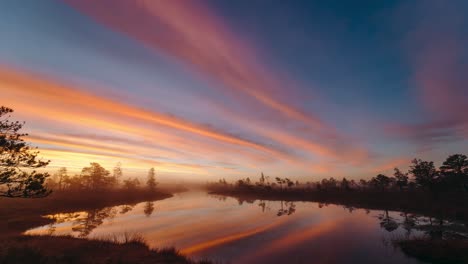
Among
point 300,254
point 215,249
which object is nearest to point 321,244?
point 300,254

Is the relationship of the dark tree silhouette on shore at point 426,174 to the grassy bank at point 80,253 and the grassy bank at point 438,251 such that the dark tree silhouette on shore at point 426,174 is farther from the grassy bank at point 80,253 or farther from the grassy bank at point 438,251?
the grassy bank at point 80,253

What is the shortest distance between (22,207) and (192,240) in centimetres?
5614

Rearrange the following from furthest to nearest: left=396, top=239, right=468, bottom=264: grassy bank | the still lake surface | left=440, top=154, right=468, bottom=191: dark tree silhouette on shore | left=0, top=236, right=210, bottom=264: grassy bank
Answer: left=440, top=154, right=468, bottom=191: dark tree silhouette on shore, the still lake surface, left=396, top=239, right=468, bottom=264: grassy bank, left=0, top=236, right=210, bottom=264: grassy bank

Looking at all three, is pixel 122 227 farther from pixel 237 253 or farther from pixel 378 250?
pixel 378 250

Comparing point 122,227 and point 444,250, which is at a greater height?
point 444,250

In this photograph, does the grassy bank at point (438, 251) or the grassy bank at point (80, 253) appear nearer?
the grassy bank at point (80, 253)

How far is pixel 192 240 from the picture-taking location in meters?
33.8

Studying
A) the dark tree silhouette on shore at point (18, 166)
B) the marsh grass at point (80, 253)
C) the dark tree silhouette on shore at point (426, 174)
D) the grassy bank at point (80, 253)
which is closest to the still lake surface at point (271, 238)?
the marsh grass at point (80, 253)

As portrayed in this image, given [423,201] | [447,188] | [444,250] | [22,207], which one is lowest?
[22,207]

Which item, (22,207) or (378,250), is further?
(22,207)

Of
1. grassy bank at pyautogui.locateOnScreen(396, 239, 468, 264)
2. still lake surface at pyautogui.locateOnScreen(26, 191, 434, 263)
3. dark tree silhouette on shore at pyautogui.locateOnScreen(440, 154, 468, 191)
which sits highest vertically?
dark tree silhouette on shore at pyautogui.locateOnScreen(440, 154, 468, 191)

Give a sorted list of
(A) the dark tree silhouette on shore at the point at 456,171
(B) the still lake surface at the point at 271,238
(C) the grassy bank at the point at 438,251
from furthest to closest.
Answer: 1. (A) the dark tree silhouette on shore at the point at 456,171
2. (B) the still lake surface at the point at 271,238
3. (C) the grassy bank at the point at 438,251

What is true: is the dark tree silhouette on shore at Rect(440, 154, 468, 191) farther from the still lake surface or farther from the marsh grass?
the marsh grass

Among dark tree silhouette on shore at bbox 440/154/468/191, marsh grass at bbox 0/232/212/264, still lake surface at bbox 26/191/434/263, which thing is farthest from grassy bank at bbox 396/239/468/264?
dark tree silhouette on shore at bbox 440/154/468/191
